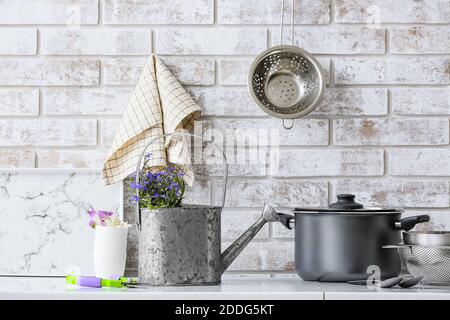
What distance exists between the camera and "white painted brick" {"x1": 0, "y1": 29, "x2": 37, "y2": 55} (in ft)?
7.27

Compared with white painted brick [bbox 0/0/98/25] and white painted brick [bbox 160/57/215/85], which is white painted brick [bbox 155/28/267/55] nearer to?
white painted brick [bbox 160/57/215/85]

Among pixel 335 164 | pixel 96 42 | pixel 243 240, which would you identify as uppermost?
pixel 96 42

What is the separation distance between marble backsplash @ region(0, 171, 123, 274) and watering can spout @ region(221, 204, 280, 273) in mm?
410

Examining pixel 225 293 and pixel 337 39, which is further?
pixel 337 39

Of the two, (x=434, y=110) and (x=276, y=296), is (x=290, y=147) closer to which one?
(x=434, y=110)

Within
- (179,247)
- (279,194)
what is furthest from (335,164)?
(179,247)

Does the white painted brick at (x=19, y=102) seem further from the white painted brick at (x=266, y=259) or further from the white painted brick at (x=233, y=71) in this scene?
the white painted brick at (x=266, y=259)

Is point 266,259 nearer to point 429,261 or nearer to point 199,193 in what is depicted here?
point 199,193

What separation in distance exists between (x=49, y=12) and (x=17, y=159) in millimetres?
472

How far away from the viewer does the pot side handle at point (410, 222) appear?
1.84 meters

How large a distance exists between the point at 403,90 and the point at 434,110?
114 mm

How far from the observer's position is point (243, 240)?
6.32ft

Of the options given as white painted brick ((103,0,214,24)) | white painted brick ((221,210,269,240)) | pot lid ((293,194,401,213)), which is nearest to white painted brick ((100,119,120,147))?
white painted brick ((103,0,214,24))
